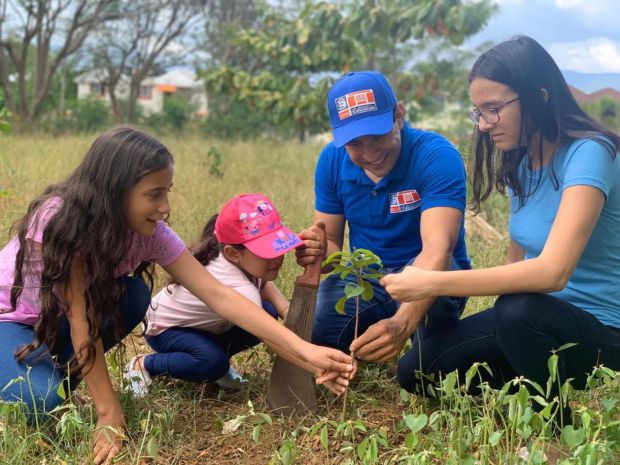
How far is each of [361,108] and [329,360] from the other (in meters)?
0.87

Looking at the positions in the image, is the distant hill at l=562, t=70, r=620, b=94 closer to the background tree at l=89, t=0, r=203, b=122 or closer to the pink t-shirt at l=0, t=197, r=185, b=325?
the pink t-shirt at l=0, t=197, r=185, b=325

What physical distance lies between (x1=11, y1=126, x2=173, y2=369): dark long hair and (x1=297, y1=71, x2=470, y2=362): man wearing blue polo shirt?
0.65 m

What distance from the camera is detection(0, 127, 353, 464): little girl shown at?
7.19 feet

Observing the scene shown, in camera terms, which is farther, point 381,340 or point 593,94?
point 593,94

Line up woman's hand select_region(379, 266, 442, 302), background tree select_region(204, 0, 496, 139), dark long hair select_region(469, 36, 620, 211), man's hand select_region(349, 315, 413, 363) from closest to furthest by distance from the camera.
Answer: woman's hand select_region(379, 266, 442, 302) < dark long hair select_region(469, 36, 620, 211) < man's hand select_region(349, 315, 413, 363) < background tree select_region(204, 0, 496, 139)

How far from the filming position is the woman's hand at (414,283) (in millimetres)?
2047

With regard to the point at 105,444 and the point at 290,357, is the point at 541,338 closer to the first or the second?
the point at 290,357

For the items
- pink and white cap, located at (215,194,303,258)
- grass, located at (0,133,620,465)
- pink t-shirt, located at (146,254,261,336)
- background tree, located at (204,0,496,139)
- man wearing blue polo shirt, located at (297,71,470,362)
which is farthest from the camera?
background tree, located at (204,0,496,139)

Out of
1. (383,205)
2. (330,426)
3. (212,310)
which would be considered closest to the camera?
(330,426)

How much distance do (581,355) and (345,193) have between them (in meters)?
1.09

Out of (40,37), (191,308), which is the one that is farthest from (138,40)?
(191,308)

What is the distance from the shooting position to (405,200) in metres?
2.74

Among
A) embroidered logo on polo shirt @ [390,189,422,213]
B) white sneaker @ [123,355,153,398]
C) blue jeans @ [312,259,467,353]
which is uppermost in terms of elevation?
embroidered logo on polo shirt @ [390,189,422,213]

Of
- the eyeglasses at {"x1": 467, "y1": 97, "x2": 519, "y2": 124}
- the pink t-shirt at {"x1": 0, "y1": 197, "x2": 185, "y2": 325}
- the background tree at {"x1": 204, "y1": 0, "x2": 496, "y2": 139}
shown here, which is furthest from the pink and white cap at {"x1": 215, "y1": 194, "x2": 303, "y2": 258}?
the background tree at {"x1": 204, "y1": 0, "x2": 496, "y2": 139}
